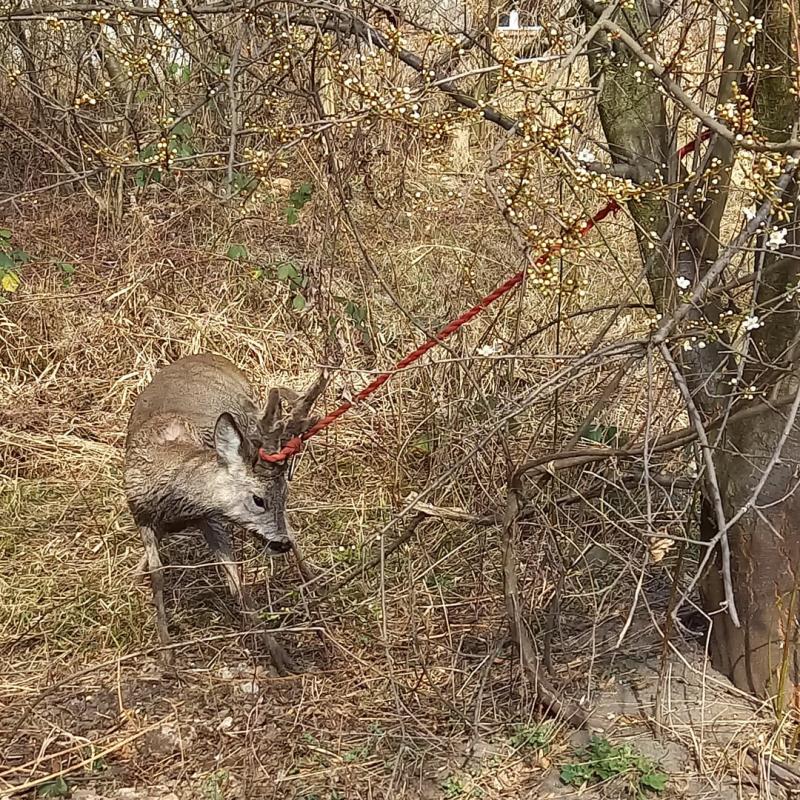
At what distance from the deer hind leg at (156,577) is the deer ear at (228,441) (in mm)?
512

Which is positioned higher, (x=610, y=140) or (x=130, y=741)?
(x=610, y=140)

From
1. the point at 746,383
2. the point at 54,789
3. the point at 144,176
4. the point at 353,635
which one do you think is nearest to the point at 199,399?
the point at 353,635

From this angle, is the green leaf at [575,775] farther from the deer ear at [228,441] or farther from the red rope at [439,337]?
the deer ear at [228,441]

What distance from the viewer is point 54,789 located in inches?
129

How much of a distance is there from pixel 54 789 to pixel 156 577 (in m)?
0.99

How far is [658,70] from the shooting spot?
7.03 feet

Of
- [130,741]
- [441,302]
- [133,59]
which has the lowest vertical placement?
[130,741]

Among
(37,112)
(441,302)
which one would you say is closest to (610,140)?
(441,302)

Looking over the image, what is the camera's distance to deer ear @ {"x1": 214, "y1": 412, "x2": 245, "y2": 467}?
150 inches

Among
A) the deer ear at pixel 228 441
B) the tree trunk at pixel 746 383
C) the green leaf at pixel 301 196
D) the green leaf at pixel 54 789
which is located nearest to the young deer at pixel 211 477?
the deer ear at pixel 228 441

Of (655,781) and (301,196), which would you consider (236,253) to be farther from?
(655,781)

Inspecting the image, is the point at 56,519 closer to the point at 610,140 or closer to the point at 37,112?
the point at 610,140

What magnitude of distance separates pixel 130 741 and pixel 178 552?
136 cm

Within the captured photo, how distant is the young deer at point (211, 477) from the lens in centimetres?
387
